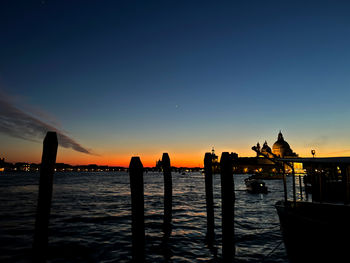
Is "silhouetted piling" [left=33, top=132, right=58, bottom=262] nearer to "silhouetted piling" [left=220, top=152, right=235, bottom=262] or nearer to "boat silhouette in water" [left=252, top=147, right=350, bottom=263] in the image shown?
"silhouetted piling" [left=220, top=152, right=235, bottom=262]

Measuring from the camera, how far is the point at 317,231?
7.32 metres

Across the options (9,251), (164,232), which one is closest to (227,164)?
(164,232)

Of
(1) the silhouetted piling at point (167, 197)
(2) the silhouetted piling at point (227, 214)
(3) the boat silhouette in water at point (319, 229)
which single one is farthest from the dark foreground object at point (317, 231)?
(1) the silhouetted piling at point (167, 197)

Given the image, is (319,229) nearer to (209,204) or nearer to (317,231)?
(317,231)

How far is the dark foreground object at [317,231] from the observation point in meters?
6.71

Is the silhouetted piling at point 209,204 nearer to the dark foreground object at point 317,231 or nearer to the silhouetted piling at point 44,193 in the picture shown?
the dark foreground object at point 317,231

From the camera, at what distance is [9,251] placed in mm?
10219

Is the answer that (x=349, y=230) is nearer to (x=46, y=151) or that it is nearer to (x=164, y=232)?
(x=46, y=151)

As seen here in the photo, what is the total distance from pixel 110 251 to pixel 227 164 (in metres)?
6.48

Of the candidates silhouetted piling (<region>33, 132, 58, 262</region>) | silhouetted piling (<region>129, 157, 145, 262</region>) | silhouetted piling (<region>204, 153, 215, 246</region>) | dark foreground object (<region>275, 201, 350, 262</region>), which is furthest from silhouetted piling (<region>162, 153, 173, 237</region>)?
silhouetted piling (<region>33, 132, 58, 262</region>)

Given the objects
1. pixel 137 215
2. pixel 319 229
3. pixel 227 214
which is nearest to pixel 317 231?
pixel 319 229

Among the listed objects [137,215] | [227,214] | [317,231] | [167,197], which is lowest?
[317,231]

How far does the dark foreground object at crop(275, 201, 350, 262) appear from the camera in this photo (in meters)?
6.71

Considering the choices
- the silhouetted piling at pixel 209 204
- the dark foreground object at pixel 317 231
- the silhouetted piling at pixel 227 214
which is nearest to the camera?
the dark foreground object at pixel 317 231
